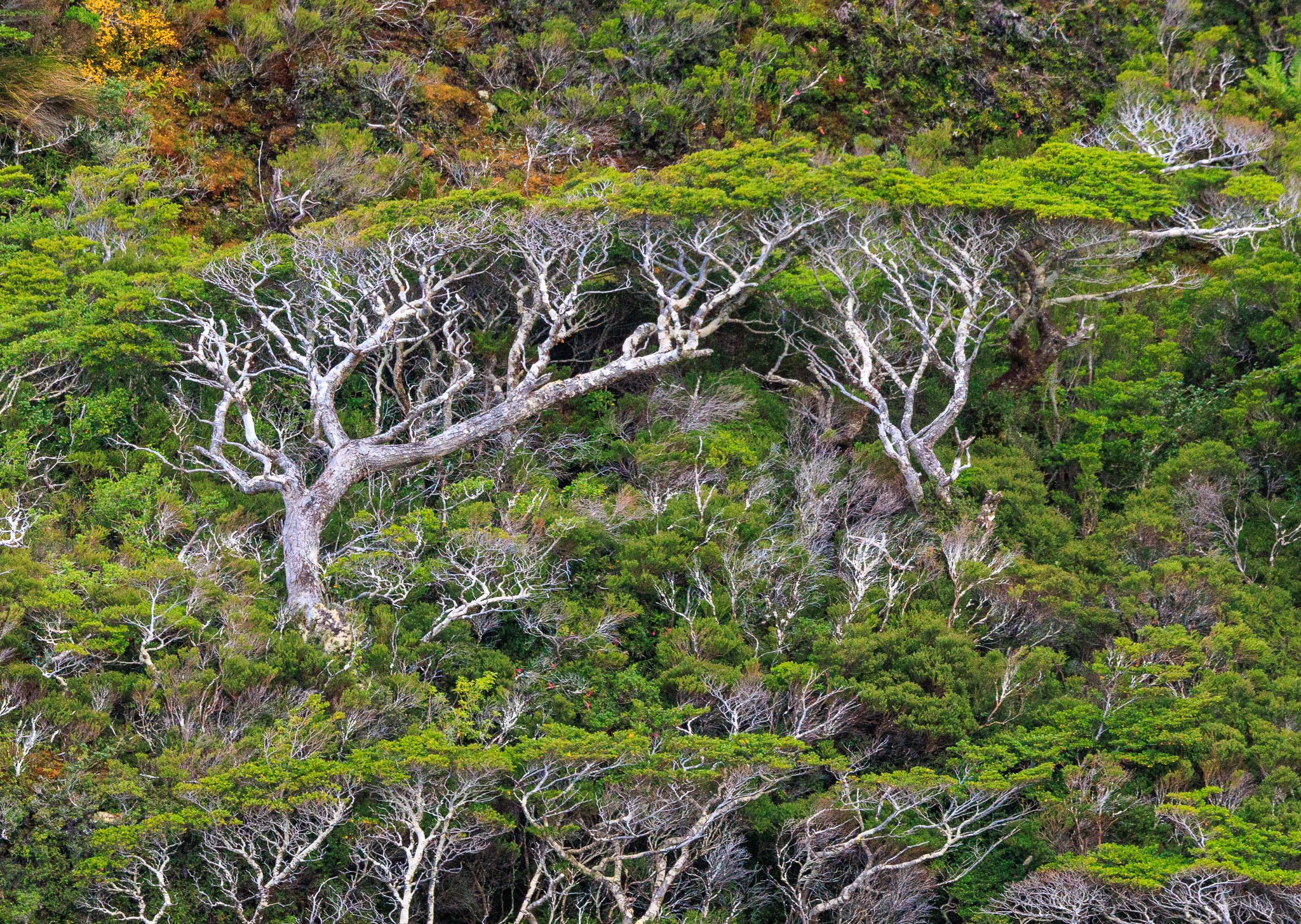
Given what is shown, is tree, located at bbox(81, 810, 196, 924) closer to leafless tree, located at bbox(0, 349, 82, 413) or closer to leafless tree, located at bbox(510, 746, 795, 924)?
leafless tree, located at bbox(510, 746, 795, 924)

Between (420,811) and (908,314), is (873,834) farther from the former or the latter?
(908,314)

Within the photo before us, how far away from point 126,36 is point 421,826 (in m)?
18.7

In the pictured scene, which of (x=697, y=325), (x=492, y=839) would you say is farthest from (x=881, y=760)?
(x=697, y=325)

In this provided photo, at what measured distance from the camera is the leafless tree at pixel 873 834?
1622 centimetres

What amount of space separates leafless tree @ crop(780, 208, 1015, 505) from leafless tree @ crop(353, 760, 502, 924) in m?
9.46

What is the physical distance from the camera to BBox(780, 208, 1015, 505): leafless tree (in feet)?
72.7

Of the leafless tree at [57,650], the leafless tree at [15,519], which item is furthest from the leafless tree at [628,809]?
the leafless tree at [15,519]

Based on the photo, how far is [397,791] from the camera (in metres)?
15.2

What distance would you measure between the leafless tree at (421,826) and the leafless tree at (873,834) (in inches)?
149

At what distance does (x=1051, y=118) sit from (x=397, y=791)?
22547 mm

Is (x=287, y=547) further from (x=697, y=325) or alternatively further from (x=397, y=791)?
(x=697, y=325)

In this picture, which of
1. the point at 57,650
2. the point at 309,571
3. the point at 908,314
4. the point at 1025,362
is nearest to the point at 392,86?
the point at 908,314

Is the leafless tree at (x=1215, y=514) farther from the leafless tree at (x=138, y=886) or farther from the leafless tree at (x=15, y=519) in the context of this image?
the leafless tree at (x=15, y=519)

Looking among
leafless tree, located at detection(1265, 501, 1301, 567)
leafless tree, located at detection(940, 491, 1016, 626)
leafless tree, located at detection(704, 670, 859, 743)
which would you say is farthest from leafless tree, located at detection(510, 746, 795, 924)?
leafless tree, located at detection(1265, 501, 1301, 567)
